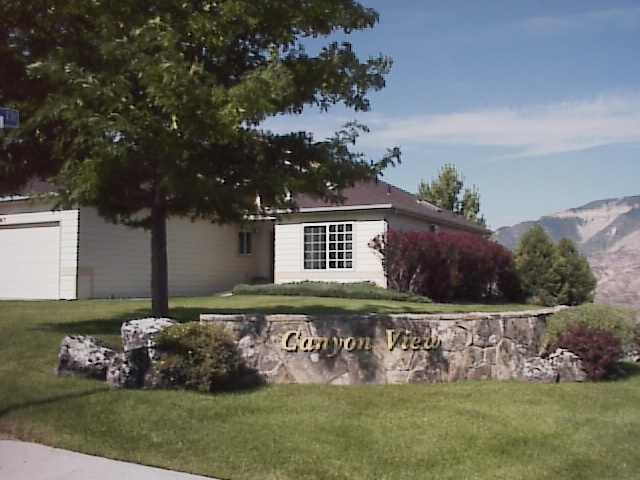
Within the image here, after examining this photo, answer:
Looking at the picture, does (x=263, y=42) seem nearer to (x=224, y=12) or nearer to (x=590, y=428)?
(x=224, y=12)

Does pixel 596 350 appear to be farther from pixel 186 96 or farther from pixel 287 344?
pixel 186 96

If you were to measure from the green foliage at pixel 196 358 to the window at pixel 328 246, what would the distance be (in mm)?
15570

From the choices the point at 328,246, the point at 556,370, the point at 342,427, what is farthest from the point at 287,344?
the point at 328,246

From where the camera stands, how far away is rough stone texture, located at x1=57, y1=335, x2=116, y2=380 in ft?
31.7

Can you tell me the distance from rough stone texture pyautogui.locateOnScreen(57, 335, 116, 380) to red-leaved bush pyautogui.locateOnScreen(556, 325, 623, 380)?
691 cm

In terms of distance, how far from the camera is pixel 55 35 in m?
12.2

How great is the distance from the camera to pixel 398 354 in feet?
35.2

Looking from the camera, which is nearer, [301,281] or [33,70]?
[33,70]

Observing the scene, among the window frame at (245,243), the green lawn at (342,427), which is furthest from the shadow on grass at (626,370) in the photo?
the window frame at (245,243)

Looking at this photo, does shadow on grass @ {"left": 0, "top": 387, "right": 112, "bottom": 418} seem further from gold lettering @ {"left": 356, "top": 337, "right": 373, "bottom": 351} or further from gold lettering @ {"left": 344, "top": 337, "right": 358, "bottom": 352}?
gold lettering @ {"left": 356, "top": 337, "right": 373, "bottom": 351}

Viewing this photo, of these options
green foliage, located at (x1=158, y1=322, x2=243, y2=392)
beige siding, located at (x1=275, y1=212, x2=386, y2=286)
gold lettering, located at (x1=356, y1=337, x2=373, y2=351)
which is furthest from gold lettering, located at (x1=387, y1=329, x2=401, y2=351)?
beige siding, located at (x1=275, y1=212, x2=386, y2=286)

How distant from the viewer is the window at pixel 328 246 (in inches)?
992

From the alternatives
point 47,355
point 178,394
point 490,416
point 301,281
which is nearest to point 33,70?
point 47,355

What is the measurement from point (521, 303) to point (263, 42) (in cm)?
1805
